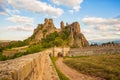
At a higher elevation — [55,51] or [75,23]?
[75,23]

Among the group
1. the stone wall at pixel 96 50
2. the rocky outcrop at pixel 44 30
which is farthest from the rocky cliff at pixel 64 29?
the stone wall at pixel 96 50

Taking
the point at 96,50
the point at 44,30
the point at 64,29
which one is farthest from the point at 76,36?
the point at 96,50

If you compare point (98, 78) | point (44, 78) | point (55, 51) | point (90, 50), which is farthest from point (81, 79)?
point (55, 51)

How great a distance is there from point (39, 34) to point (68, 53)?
43656 mm

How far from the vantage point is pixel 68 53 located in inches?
3253

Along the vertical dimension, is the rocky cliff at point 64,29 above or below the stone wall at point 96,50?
above

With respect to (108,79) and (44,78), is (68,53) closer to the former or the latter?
(108,79)

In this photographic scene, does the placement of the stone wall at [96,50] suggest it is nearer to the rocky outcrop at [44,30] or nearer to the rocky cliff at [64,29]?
the rocky cliff at [64,29]

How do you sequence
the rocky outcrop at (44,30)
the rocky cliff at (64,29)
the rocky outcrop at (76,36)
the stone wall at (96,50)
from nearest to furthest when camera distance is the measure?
1. the stone wall at (96,50)
2. the rocky outcrop at (76,36)
3. the rocky cliff at (64,29)
4. the rocky outcrop at (44,30)

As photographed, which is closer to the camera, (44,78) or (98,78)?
(44,78)

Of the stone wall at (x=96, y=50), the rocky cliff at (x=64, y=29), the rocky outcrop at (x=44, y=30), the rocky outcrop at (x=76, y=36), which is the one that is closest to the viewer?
the stone wall at (x=96, y=50)

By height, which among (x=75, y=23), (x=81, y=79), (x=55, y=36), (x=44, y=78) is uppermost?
(x=75, y=23)

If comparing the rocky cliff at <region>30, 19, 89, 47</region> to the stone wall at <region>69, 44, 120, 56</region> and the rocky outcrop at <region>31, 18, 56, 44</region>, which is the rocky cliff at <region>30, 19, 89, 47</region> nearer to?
the rocky outcrop at <region>31, 18, 56, 44</region>

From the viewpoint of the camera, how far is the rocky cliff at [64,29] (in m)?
111
